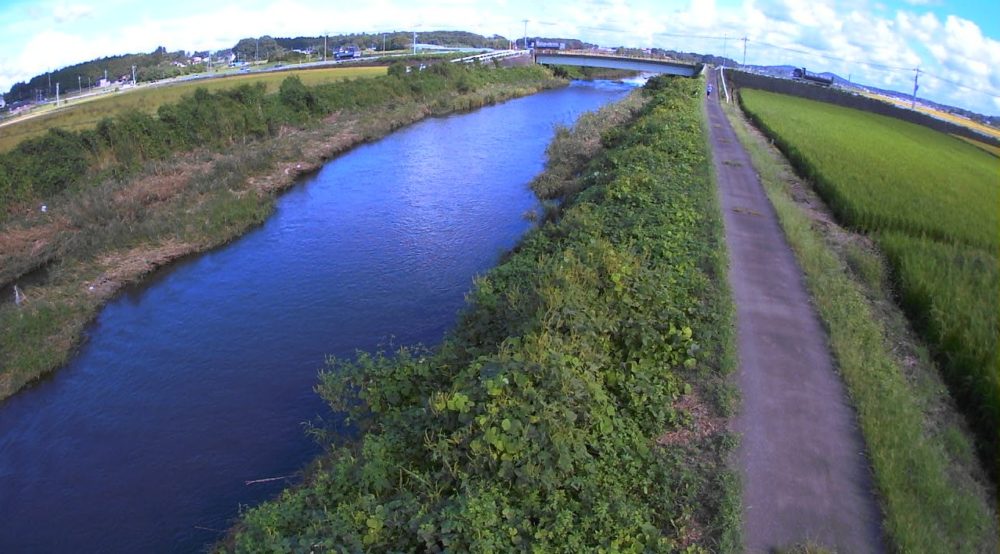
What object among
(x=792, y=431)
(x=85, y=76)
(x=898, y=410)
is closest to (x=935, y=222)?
(x=898, y=410)

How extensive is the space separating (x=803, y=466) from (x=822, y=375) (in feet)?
7.38

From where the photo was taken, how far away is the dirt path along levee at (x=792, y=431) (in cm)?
585

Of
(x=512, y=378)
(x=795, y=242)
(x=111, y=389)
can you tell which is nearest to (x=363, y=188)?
(x=111, y=389)

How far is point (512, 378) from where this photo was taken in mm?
6926

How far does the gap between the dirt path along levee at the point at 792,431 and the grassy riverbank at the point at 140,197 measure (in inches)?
563

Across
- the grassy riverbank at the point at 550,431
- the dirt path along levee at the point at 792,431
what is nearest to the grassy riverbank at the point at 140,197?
the grassy riverbank at the point at 550,431

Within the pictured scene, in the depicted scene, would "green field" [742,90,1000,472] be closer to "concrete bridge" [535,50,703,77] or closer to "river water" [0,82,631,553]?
"river water" [0,82,631,553]

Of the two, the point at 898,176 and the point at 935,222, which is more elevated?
the point at 898,176

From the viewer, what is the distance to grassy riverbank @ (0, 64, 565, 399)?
48.4 ft

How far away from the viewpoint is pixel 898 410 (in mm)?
7469

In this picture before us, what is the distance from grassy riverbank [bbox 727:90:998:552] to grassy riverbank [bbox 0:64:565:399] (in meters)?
15.7

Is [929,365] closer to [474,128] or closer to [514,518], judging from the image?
[514,518]

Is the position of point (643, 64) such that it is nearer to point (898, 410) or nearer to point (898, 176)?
point (898, 176)

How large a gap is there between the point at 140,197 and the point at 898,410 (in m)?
24.9
